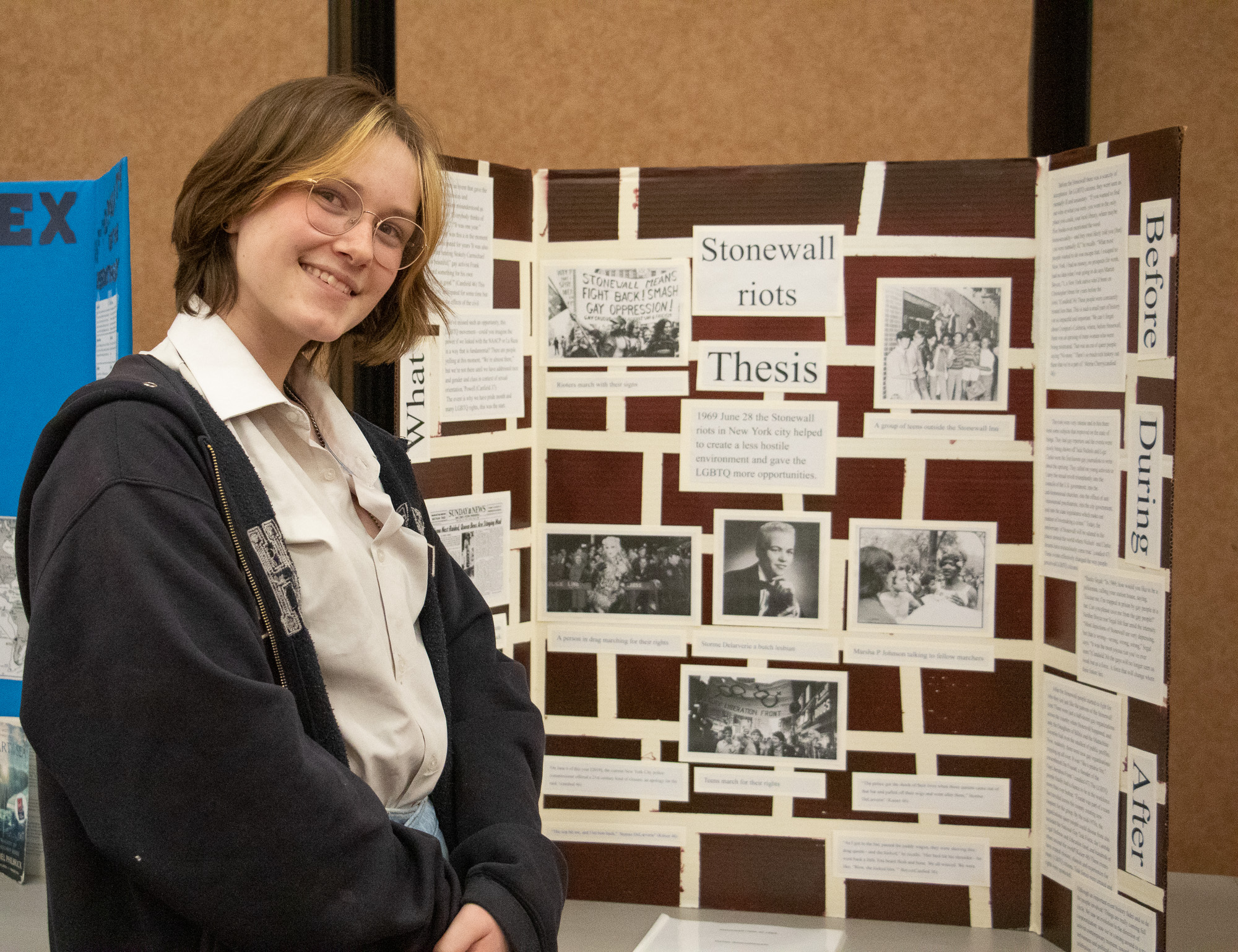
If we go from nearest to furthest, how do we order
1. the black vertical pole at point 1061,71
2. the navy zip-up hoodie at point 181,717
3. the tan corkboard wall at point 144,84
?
the navy zip-up hoodie at point 181,717
the black vertical pole at point 1061,71
the tan corkboard wall at point 144,84

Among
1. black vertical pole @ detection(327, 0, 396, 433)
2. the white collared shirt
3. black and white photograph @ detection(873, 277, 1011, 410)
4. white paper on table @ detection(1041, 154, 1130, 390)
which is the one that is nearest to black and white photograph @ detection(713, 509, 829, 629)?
black and white photograph @ detection(873, 277, 1011, 410)

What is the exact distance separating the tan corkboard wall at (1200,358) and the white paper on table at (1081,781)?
0.75 metres

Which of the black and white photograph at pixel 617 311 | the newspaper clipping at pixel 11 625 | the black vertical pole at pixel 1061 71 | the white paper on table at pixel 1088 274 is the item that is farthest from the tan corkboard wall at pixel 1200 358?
the newspaper clipping at pixel 11 625

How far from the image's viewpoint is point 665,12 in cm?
277

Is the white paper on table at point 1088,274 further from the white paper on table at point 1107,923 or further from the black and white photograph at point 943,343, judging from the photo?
the white paper on table at point 1107,923

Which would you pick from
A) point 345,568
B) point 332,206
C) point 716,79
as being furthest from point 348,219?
point 716,79

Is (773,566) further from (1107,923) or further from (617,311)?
(1107,923)

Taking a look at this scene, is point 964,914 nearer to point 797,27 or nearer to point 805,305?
point 805,305

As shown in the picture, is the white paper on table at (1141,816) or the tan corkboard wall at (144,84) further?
the tan corkboard wall at (144,84)

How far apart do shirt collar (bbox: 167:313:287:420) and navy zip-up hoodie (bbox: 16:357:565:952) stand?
2 cm

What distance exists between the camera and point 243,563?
→ 0.86 m

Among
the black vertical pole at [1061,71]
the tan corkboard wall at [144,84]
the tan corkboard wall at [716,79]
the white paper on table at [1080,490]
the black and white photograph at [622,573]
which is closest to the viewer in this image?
the white paper on table at [1080,490]

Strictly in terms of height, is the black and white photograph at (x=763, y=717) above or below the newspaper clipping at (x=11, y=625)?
below

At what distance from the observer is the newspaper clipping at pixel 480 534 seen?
2.01m
